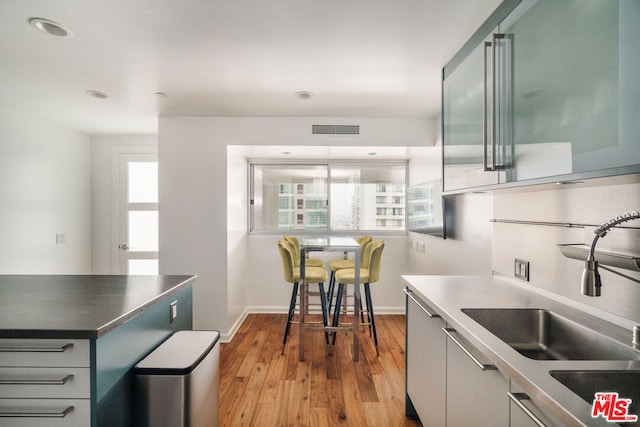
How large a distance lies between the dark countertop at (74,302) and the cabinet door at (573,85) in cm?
174

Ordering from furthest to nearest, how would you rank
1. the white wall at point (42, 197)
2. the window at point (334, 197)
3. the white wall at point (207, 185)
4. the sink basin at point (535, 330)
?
the window at point (334, 197) → the white wall at point (207, 185) → the white wall at point (42, 197) → the sink basin at point (535, 330)

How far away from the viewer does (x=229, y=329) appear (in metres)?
3.42

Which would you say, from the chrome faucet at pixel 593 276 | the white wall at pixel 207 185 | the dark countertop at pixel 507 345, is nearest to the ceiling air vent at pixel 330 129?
the white wall at pixel 207 185

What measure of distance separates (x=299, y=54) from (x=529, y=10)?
1.26 m

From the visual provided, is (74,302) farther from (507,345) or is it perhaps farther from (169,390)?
(507,345)

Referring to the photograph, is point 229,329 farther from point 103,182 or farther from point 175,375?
point 103,182

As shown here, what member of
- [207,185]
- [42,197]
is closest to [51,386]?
[207,185]

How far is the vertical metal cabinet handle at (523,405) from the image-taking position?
81 cm

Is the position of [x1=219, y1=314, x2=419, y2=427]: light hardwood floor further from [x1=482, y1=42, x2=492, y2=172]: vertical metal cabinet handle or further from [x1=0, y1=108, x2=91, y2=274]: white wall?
[x1=0, y1=108, x2=91, y2=274]: white wall

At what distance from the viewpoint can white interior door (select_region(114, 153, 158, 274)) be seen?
4328mm

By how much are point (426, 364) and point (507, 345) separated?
30.2 inches

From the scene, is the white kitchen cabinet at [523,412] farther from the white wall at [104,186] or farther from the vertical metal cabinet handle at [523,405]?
the white wall at [104,186]

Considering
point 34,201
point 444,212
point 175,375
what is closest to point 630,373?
point 175,375

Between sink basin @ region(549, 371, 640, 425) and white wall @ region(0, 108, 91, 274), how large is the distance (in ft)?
14.9
